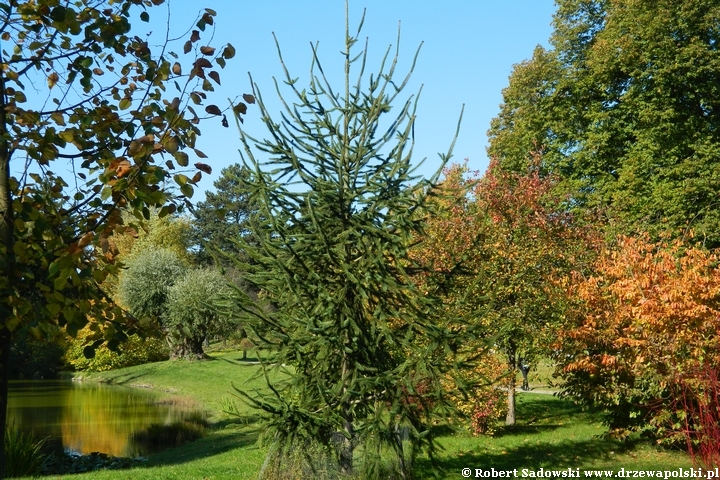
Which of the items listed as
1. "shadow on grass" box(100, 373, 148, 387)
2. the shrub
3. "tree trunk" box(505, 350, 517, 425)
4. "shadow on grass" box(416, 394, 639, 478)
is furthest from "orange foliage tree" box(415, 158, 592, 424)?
the shrub

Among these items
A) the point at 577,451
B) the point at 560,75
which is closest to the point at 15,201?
the point at 577,451

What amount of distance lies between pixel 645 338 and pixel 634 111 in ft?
49.1

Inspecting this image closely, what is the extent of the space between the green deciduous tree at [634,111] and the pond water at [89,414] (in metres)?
15.7

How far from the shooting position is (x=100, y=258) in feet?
13.3

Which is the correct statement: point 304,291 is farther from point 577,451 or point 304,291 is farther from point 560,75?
point 560,75

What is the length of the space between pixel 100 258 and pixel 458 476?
28.7ft

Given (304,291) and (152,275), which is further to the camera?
(152,275)

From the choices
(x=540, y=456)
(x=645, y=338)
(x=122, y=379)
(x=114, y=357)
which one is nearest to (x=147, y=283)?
(x=114, y=357)

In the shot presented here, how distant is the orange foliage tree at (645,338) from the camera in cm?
1180

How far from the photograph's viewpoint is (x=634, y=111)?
81.3ft

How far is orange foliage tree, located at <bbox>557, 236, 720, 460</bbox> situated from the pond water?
11.9 meters

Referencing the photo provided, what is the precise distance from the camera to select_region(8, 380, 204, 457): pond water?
1948 centimetres

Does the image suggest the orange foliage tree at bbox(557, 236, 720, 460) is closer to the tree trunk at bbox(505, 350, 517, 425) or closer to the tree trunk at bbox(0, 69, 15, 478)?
the tree trunk at bbox(505, 350, 517, 425)

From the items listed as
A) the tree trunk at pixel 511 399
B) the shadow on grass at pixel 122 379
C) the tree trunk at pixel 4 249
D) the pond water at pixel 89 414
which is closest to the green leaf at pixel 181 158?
the tree trunk at pixel 4 249
